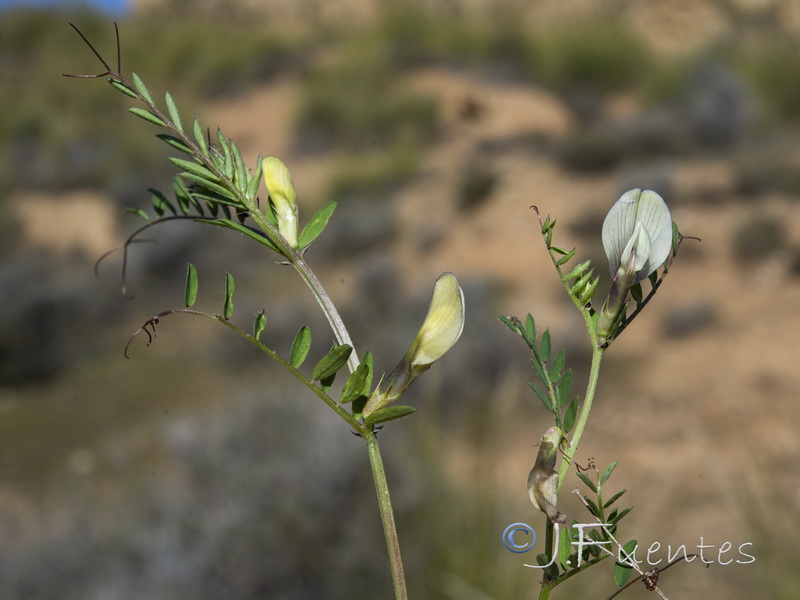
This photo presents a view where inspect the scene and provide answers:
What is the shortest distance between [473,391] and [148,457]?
7.21 feet

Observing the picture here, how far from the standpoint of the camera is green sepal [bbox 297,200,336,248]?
0.41 m

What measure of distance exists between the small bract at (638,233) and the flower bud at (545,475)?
0.09 m

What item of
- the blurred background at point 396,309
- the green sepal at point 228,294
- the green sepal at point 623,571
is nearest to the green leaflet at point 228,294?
the green sepal at point 228,294

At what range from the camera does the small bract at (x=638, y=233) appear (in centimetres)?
37

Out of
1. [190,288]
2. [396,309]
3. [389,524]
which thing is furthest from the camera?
[396,309]

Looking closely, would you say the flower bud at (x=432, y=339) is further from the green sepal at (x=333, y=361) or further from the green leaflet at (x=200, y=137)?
the green leaflet at (x=200, y=137)

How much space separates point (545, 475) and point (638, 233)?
0.12 metres

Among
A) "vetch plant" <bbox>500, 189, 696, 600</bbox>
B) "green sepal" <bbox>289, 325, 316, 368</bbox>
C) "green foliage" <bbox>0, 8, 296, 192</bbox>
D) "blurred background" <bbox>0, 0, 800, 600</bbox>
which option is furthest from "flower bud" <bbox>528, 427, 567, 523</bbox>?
"green foliage" <bbox>0, 8, 296, 192</bbox>

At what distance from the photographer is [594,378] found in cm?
37

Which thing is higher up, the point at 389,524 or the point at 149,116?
the point at 149,116

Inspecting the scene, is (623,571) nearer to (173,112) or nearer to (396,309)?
(173,112)

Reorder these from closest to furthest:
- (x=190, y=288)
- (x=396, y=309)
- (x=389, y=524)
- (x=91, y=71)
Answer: (x=389, y=524) → (x=190, y=288) → (x=396, y=309) → (x=91, y=71)

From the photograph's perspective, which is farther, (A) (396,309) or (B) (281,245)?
(A) (396,309)

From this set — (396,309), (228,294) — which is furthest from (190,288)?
(396,309)
